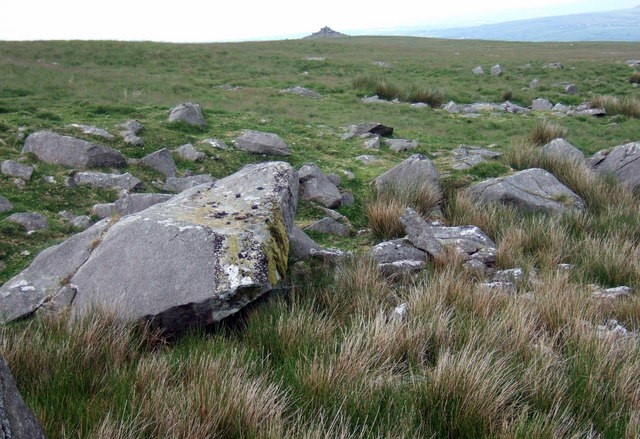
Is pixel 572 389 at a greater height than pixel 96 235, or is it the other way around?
pixel 96 235

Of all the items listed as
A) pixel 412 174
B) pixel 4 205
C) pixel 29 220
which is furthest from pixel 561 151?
pixel 4 205

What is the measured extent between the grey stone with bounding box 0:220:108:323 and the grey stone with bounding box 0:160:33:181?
2.53 m

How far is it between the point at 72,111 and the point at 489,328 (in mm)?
10027

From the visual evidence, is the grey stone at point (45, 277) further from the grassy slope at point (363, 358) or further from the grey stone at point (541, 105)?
the grey stone at point (541, 105)

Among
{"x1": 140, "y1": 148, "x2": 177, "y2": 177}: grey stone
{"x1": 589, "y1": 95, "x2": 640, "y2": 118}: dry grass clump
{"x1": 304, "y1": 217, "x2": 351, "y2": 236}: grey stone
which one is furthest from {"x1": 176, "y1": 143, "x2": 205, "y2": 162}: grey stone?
{"x1": 589, "y1": 95, "x2": 640, "y2": 118}: dry grass clump

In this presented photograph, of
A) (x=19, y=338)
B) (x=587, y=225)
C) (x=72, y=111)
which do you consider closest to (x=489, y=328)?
(x=19, y=338)

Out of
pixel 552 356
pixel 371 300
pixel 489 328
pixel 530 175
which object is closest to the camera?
pixel 552 356

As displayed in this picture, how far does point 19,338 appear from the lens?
10.6 ft

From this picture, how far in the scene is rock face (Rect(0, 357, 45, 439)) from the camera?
1.97 meters

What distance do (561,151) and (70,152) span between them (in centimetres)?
779

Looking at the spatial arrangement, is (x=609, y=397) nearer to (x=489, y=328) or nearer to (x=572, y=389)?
(x=572, y=389)

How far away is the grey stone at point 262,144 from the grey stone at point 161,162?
1.39m

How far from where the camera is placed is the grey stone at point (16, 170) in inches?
278

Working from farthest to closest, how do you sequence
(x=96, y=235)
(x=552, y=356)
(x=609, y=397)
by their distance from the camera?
(x=96, y=235), (x=552, y=356), (x=609, y=397)
